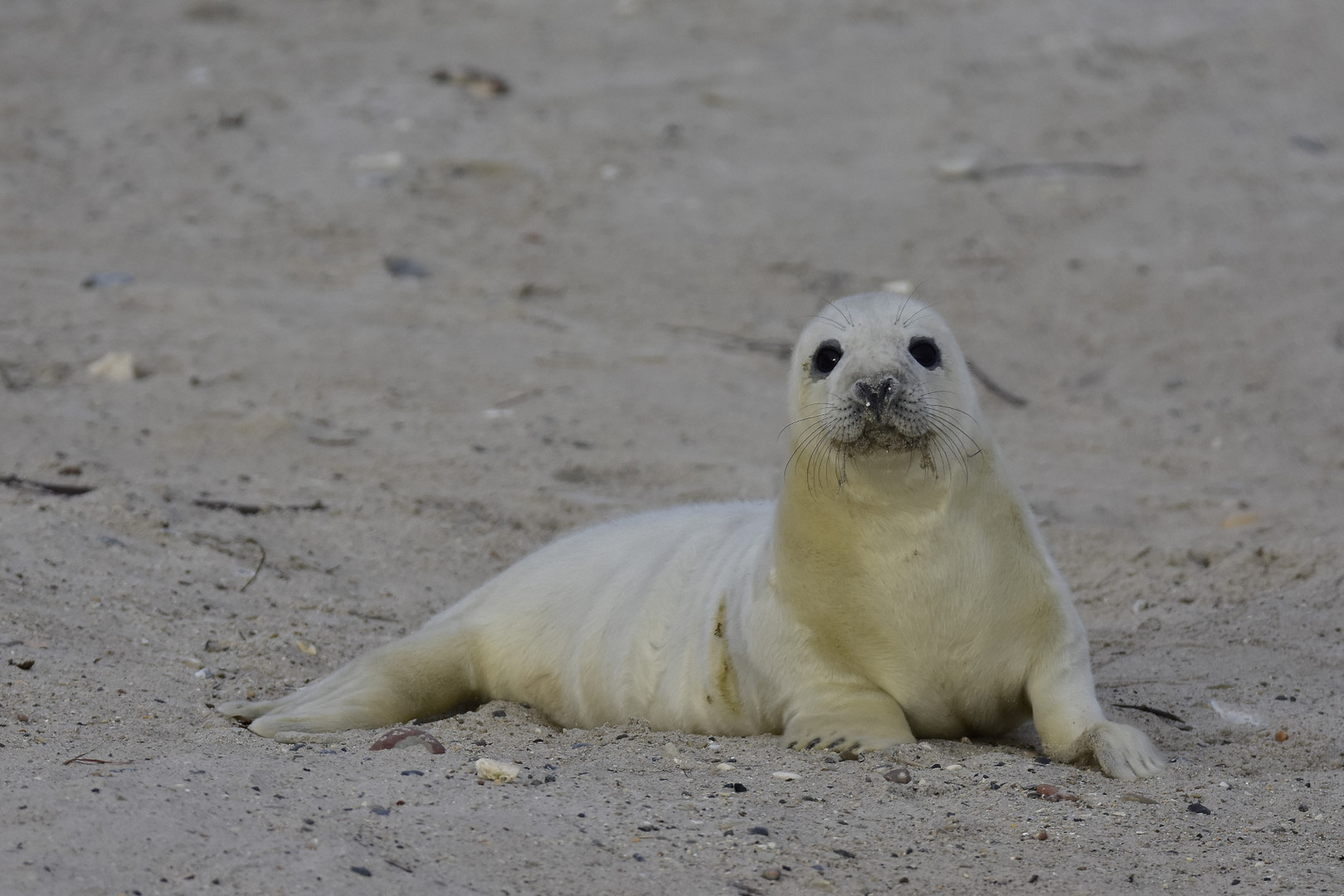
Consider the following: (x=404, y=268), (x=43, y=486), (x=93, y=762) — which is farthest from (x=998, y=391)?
(x=93, y=762)

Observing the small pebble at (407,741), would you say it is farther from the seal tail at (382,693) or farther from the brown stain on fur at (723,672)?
the brown stain on fur at (723,672)

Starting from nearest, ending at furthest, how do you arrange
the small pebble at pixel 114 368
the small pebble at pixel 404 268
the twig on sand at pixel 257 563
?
1. the twig on sand at pixel 257 563
2. the small pebble at pixel 114 368
3. the small pebble at pixel 404 268

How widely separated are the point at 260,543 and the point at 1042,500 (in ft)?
8.28

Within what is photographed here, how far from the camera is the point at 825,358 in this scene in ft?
11.0

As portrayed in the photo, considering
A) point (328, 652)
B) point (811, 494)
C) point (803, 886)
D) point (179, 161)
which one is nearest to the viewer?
point (803, 886)

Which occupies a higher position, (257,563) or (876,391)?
(876,391)

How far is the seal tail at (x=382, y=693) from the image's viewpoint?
3.41 meters

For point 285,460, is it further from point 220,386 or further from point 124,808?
point 124,808

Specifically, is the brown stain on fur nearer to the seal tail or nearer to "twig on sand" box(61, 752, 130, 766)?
the seal tail

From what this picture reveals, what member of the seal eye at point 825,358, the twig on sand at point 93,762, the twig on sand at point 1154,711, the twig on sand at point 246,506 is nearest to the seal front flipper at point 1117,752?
the twig on sand at point 1154,711

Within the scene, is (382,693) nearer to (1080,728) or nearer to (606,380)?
(1080,728)

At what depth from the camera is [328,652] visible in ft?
13.1

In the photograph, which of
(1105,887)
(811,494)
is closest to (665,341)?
(811,494)

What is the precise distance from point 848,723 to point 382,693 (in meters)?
1.08
